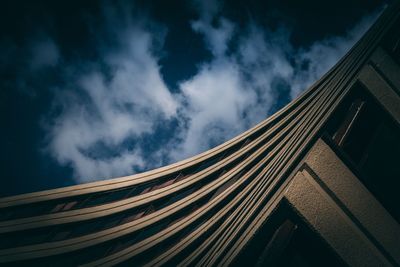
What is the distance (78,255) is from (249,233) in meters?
4.54

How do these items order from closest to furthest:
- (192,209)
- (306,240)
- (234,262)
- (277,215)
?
(234,262) → (277,215) → (306,240) → (192,209)

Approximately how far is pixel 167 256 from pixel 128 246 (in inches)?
40.4

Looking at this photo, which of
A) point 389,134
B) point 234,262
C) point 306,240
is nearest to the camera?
point 234,262

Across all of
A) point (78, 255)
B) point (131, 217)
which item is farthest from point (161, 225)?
point (78, 255)

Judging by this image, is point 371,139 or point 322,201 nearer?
point 322,201

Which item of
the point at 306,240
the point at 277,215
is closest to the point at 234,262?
the point at 277,215

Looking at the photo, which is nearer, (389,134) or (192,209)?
(389,134)

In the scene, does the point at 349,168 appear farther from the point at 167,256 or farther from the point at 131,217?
the point at 131,217

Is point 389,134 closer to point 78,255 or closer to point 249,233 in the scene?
point 249,233

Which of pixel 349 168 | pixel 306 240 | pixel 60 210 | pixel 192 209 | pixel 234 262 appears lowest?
pixel 306 240

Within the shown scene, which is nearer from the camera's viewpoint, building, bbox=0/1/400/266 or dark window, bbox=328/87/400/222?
building, bbox=0/1/400/266

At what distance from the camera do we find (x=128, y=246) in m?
5.14

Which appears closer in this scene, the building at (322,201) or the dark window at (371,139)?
the building at (322,201)

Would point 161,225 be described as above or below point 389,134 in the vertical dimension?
above
